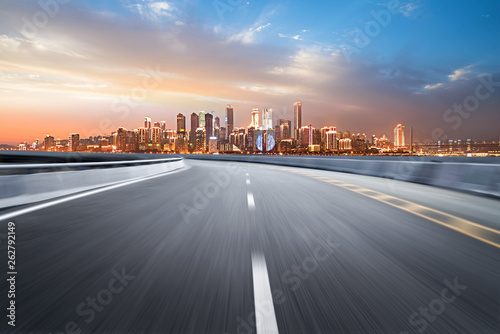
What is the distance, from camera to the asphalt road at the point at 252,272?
312cm

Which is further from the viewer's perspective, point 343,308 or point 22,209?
point 22,209

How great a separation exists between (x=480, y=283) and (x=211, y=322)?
284cm

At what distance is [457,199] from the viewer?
36.1 ft

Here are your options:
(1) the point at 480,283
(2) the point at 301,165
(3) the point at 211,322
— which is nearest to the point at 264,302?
(3) the point at 211,322

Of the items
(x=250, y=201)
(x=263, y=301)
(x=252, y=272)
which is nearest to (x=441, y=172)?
(x=250, y=201)

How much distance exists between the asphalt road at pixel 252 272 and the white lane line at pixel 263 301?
Result: 0.02m

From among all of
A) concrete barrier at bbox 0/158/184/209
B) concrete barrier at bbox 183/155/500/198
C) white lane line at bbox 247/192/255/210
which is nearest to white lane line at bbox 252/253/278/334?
white lane line at bbox 247/192/255/210

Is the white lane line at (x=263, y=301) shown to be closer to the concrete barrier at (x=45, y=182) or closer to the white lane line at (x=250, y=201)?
the white lane line at (x=250, y=201)

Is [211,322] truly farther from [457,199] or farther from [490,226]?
[457,199]

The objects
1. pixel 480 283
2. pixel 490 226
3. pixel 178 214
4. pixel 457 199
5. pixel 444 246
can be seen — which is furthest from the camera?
pixel 457 199

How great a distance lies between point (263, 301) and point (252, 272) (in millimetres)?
783

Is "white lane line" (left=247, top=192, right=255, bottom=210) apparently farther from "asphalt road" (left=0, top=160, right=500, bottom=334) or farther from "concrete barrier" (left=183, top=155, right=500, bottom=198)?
"concrete barrier" (left=183, top=155, right=500, bottom=198)

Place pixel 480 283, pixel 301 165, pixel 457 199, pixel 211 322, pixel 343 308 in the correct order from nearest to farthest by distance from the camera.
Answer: pixel 211 322 < pixel 343 308 < pixel 480 283 < pixel 457 199 < pixel 301 165

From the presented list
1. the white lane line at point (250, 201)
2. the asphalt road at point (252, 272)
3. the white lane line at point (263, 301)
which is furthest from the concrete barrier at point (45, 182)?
the white lane line at point (263, 301)
